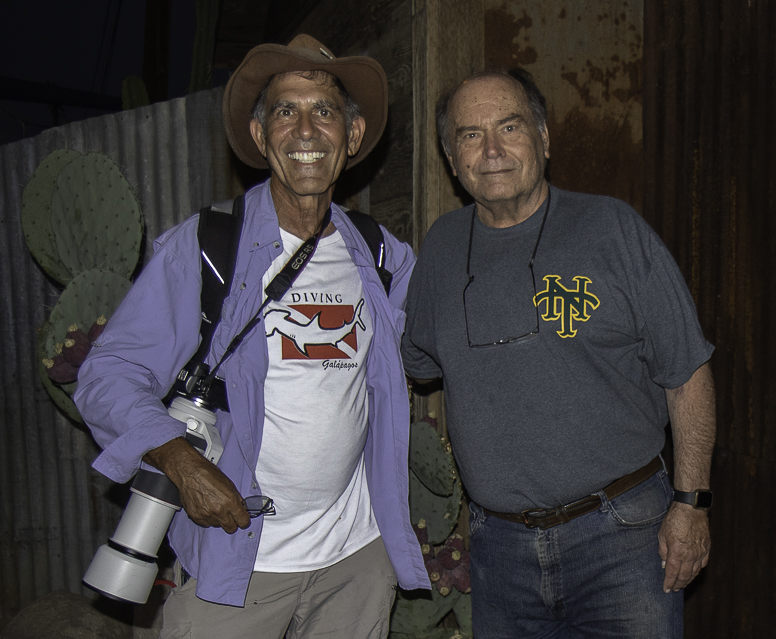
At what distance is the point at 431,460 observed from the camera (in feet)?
10.3

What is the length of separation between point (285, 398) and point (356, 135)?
1.18 meters

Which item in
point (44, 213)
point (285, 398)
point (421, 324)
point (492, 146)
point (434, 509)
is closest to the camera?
point (285, 398)

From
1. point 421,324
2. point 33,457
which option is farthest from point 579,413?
point 33,457

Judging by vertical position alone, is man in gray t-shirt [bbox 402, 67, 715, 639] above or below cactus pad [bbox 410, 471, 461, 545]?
above

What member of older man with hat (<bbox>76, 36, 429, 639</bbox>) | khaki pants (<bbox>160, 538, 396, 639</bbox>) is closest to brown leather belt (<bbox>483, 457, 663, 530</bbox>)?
older man with hat (<bbox>76, 36, 429, 639</bbox>)

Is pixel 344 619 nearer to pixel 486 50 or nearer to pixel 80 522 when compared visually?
pixel 486 50

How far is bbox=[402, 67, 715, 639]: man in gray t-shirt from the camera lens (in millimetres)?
1984

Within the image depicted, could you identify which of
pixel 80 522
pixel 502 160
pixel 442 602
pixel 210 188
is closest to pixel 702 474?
pixel 502 160

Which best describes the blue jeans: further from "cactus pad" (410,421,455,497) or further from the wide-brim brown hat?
the wide-brim brown hat

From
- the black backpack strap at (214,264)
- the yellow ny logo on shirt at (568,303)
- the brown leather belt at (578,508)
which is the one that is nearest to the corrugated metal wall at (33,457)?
the black backpack strap at (214,264)

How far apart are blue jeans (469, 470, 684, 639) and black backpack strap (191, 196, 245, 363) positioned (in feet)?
3.91

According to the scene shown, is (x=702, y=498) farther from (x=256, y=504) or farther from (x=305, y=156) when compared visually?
(x=305, y=156)

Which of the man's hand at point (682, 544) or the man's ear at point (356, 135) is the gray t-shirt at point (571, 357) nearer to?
the man's hand at point (682, 544)

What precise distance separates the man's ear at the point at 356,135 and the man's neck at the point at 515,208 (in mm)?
639
